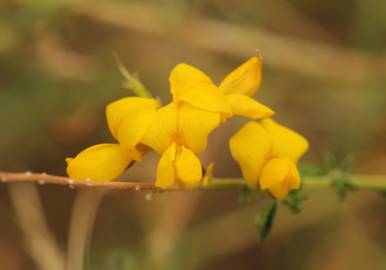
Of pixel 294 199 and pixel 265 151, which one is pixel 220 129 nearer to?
pixel 294 199

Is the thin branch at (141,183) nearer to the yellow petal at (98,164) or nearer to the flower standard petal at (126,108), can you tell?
the yellow petal at (98,164)

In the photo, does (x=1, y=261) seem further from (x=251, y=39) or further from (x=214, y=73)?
(x=251, y=39)

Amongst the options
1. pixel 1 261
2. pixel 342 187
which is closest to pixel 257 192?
pixel 342 187

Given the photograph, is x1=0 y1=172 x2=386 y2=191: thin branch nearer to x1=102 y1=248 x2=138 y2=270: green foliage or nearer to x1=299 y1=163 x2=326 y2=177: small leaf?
x1=299 y1=163 x2=326 y2=177: small leaf

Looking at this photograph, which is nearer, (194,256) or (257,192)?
(257,192)

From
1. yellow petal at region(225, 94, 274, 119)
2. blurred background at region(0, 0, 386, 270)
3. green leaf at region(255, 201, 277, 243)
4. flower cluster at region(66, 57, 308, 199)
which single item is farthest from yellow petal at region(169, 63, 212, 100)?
blurred background at region(0, 0, 386, 270)

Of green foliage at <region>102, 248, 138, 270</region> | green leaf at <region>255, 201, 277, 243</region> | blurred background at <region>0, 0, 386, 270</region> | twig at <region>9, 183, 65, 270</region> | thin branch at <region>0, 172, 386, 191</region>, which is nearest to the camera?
thin branch at <region>0, 172, 386, 191</region>

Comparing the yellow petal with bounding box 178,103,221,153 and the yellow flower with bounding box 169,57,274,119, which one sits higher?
the yellow flower with bounding box 169,57,274,119

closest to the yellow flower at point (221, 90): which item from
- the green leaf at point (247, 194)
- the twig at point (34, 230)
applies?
the green leaf at point (247, 194)
